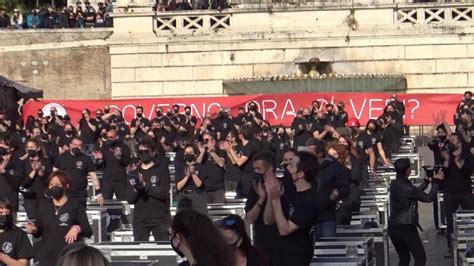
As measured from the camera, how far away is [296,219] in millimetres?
12297

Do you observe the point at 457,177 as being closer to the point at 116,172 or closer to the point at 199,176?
the point at 199,176

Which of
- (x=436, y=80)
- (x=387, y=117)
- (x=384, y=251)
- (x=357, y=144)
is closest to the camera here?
(x=384, y=251)

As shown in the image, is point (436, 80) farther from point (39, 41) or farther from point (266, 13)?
point (39, 41)

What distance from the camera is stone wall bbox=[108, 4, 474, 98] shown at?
42375 millimetres

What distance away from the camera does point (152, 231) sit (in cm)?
1830

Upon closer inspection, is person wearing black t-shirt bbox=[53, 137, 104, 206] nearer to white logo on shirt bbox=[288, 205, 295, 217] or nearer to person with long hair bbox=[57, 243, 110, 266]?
white logo on shirt bbox=[288, 205, 295, 217]

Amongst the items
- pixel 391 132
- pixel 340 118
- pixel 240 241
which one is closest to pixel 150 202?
pixel 240 241

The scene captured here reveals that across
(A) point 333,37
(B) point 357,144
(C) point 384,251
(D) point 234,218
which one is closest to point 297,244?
(D) point 234,218

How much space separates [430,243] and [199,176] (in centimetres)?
358

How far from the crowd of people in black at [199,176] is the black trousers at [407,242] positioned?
0.76m

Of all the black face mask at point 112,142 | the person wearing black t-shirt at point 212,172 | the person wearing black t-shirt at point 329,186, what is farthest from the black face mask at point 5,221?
the black face mask at point 112,142

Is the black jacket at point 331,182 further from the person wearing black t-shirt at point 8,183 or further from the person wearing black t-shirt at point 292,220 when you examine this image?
the person wearing black t-shirt at point 8,183

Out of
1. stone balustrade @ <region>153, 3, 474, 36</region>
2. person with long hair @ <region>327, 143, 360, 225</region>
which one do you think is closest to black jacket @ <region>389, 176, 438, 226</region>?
person with long hair @ <region>327, 143, 360, 225</region>

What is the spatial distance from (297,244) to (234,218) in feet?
8.51
